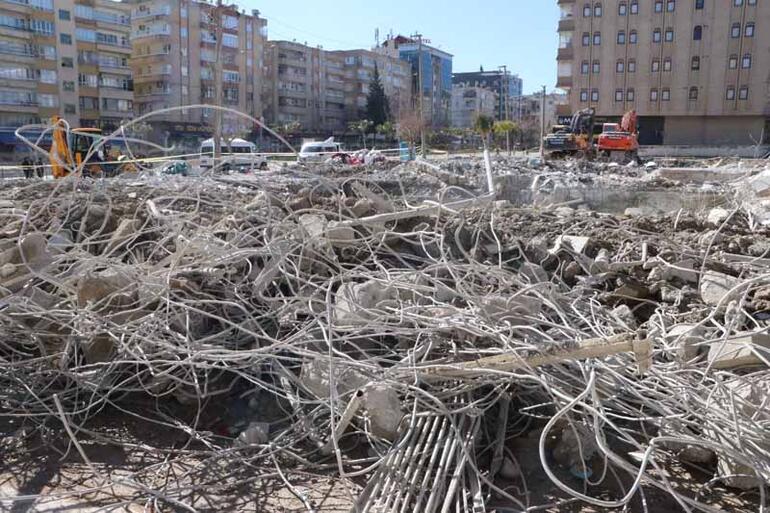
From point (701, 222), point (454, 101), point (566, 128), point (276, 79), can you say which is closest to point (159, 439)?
point (701, 222)

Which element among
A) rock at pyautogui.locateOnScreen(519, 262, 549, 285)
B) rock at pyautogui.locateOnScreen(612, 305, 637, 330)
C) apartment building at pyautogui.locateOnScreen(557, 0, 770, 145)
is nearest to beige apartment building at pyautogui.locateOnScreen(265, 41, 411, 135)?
apartment building at pyautogui.locateOnScreen(557, 0, 770, 145)

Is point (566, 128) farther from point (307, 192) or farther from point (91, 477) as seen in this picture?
point (91, 477)

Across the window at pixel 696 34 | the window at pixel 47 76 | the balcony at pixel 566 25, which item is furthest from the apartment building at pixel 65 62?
the window at pixel 696 34

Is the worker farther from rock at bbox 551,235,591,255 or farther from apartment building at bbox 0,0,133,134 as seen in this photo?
apartment building at bbox 0,0,133,134

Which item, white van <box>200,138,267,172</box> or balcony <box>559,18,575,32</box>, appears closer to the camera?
white van <box>200,138,267,172</box>

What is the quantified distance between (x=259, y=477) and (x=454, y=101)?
11000cm

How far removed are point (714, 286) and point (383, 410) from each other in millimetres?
A: 2524

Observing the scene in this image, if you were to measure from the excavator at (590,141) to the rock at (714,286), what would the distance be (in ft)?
81.2

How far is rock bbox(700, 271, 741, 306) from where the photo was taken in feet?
13.8

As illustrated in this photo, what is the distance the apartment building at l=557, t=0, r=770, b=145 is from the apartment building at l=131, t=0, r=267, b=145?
30007 mm

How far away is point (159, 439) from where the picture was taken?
3594mm

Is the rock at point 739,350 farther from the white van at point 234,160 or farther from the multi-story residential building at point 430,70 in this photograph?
the multi-story residential building at point 430,70

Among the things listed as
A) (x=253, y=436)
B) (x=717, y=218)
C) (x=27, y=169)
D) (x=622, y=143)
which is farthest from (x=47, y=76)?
(x=253, y=436)

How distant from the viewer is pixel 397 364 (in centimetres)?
338
